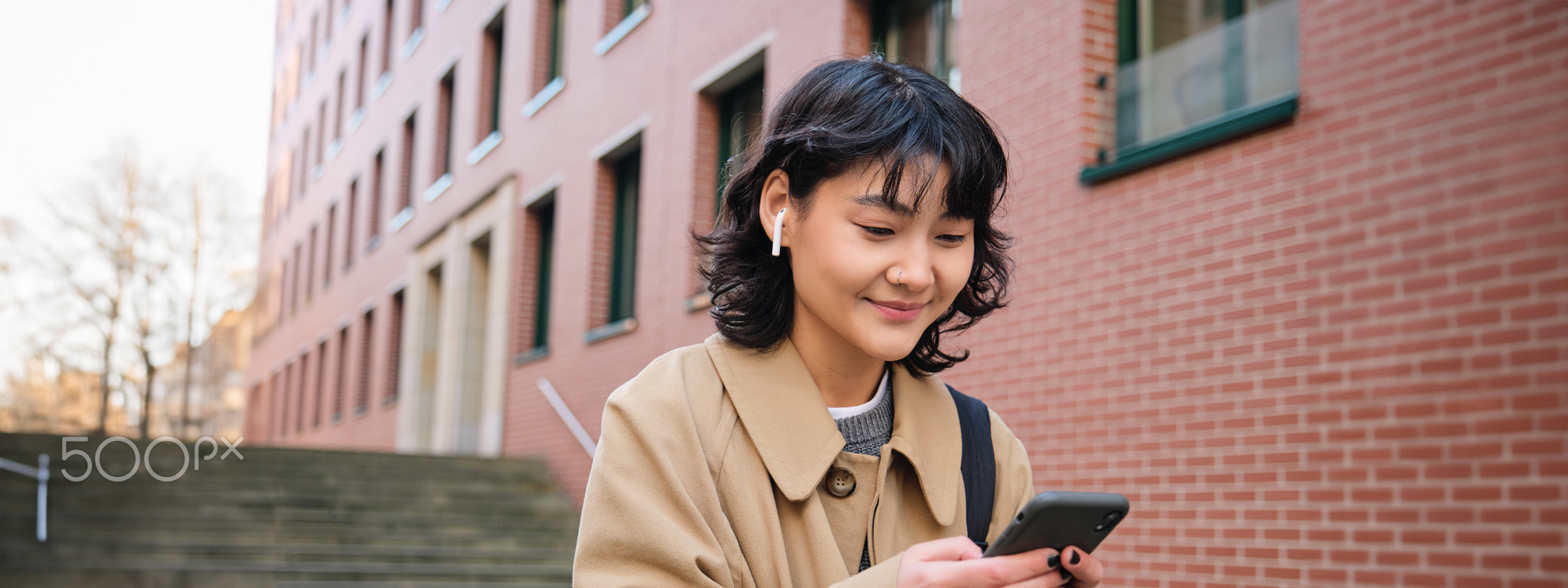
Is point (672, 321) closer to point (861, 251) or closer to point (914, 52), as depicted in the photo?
point (914, 52)

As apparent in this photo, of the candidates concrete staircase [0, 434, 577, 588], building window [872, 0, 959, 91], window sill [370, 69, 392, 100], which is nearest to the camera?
building window [872, 0, 959, 91]

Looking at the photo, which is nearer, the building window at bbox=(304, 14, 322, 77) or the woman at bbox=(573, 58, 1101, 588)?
the woman at bbox=(573, 58, 1101, 588)

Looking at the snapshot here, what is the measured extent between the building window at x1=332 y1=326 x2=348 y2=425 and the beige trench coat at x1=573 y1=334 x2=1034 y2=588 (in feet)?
75.8

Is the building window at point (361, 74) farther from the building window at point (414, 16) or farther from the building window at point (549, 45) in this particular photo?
the building window at point (549, 45)

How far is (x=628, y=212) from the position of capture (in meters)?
13.7

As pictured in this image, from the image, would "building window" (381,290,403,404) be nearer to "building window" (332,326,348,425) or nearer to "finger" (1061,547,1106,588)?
"building window" (332,326,348,425)

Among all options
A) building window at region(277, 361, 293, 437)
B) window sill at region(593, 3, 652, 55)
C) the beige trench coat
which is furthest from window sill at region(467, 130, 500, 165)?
the beige trench coat

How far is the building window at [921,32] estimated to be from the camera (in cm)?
848

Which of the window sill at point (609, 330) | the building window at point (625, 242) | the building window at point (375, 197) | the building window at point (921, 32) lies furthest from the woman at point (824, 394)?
the building window at point (375, 197)

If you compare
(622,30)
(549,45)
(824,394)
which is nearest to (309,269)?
(549,45)

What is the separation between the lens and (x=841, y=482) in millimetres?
1787

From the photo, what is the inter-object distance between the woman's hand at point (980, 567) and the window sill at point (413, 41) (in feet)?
67.2

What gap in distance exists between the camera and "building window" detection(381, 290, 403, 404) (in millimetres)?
20656

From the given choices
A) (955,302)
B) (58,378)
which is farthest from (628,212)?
(955,302)
